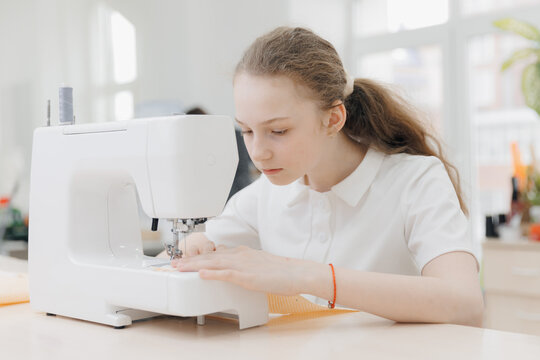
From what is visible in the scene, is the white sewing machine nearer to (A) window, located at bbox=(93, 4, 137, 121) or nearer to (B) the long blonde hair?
(B) the long blonde hair

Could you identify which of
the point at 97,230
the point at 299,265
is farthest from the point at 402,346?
the point at 97,230

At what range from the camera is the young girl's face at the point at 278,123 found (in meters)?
1.18

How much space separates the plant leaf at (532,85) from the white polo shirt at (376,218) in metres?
2.14

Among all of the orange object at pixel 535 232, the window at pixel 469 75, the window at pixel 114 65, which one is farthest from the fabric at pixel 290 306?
the window at pixel 114 65

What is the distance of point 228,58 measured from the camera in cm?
470

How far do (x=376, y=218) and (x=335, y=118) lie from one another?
0.88ft

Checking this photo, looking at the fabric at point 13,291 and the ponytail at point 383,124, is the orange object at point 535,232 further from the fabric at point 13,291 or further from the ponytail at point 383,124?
the fabric at point 13,291

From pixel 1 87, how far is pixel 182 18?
1458 millimetres

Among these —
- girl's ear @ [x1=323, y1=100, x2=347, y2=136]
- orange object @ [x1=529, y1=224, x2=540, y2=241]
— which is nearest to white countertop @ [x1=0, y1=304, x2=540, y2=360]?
girl's ear @ [x1=323, y1=100, x2=347, y2=136]

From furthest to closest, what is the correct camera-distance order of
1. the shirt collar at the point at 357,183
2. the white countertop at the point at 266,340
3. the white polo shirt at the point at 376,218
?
the shirt collar at the point at 357,183 → the white polo shirt at the point at 376,218 → the white countertop at the point at 266,340

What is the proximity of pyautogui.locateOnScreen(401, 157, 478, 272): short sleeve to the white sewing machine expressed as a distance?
39 cm

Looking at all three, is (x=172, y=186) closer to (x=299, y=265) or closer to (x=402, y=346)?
(x=299, y=265)

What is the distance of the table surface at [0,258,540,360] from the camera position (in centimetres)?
90

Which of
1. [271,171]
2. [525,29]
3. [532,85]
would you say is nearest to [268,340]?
[271,171]
